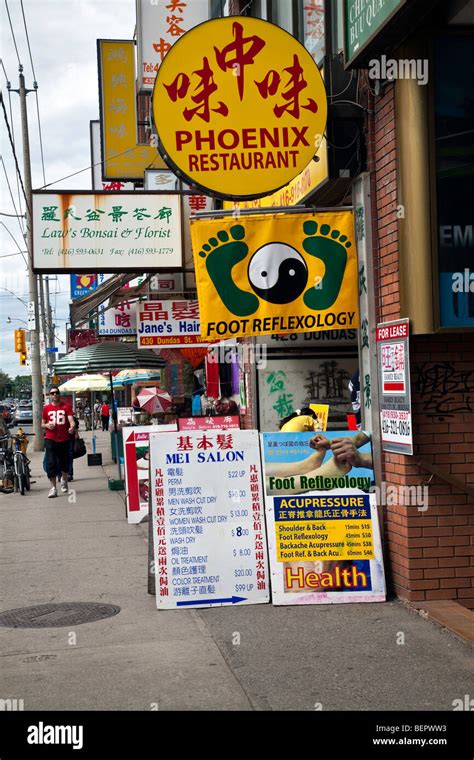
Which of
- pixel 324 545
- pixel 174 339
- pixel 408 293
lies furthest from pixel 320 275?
pixel 174 339

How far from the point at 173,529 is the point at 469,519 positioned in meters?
2.31

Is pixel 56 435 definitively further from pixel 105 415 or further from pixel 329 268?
pixel 105 415

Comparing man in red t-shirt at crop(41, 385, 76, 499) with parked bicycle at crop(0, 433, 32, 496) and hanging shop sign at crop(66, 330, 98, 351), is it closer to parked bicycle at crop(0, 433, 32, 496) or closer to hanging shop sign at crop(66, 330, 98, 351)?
parked bicycle at crop(0, 433, 32, 496)

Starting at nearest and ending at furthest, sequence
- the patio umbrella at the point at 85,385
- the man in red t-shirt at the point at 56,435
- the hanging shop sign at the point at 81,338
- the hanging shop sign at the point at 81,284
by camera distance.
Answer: the man in red t-shirt at the point at 56,435
the patio umbrella at the point at 85,385
the hanging shop sign at the point at 81,284
the hanging shop sign at the point at 81,338

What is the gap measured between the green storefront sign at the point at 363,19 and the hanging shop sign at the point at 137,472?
19.4 ft

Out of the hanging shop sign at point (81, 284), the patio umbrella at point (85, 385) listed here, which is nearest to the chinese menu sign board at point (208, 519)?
the patio umbrella at point (85, 385)

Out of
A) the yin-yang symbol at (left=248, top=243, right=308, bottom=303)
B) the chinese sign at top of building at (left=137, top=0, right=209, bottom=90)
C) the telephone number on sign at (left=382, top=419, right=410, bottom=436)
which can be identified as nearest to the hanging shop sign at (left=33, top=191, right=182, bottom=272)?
the chinese sign at top of building at (left=137, top=0, right=209, bottom=90)

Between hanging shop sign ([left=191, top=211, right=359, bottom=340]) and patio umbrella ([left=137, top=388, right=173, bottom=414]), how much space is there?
10128 millimetres

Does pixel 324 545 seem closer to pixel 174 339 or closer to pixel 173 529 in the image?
pixel 173 529

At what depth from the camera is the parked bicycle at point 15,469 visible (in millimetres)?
17422

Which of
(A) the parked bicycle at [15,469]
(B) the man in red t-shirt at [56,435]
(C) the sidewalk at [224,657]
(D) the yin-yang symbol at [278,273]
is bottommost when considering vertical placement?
(C) the sidewalk at [224,657]

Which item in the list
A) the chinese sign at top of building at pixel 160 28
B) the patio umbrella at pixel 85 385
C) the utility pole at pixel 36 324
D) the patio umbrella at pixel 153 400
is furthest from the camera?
the utility pole at pixel 36 324

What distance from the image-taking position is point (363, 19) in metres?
7.25

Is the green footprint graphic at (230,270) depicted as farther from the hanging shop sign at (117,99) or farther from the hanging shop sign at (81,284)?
the hanging shop sign at (81,284)
